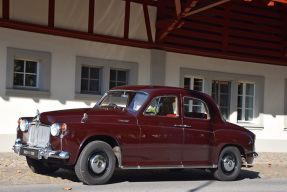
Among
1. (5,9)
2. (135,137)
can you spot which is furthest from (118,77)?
(135,137)

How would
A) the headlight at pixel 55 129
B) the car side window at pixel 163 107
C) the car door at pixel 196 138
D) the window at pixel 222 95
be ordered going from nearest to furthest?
the headlight at pixel 55 129 < the car side window at pixel 163 107 < the car door at pixel 196 138 < the window at pixel 222 95

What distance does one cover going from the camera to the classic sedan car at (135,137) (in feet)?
26.2

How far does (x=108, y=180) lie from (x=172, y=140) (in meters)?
1.48

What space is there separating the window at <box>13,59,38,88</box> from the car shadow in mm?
4101

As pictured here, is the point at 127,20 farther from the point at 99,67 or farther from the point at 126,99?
the point at 126,99

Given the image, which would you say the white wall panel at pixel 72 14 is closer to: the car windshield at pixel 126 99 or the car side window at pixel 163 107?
the car windshield at pixel 126 99

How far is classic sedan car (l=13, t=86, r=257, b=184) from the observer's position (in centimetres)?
800

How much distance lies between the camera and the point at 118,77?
50.3ft

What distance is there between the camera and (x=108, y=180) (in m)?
8.27

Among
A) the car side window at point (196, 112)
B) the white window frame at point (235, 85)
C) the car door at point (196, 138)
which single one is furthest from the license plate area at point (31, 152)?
the white window frame at point (235, 85)

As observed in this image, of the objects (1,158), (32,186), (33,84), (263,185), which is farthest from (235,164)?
(33,84)

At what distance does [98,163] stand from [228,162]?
3085mm

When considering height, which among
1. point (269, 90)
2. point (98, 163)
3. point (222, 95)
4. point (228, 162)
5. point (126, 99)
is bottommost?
point (228, 162)

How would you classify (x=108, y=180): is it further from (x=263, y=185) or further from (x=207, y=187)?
(x=263, y=185)
